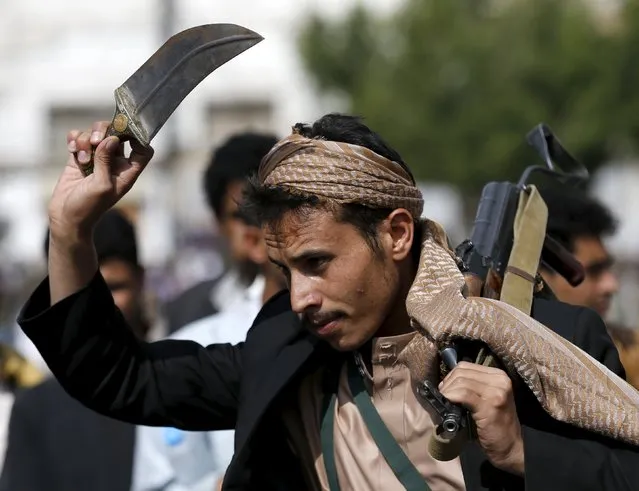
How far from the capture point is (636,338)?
522 centimetres

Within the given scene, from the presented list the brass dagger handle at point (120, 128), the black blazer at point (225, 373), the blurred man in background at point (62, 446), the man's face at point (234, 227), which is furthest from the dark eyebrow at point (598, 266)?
the brass dagger handle at point (120, 128)

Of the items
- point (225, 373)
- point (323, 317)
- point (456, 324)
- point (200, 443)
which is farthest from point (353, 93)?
point (456, 324)

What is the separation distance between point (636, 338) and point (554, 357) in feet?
7.77

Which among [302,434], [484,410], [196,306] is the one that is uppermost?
[484,410]

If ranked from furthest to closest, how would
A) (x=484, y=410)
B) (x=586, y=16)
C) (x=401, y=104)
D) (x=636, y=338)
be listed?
(x=401, y=104) → (x=586, y=16) → (x=636, y=338) → (x=484, y=410)

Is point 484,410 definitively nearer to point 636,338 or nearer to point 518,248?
point 518,248

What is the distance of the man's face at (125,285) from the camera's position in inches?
218

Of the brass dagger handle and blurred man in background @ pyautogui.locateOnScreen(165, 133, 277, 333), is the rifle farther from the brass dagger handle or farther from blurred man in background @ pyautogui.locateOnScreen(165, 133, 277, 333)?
blurred man in background @ pyautogui.locateOnScreen(165, 133, 277, 333)

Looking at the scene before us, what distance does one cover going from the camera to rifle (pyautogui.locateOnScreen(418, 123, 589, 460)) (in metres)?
3.05

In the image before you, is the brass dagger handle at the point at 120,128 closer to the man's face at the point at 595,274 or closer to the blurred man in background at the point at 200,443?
the blurred man in background at the point at 200,443

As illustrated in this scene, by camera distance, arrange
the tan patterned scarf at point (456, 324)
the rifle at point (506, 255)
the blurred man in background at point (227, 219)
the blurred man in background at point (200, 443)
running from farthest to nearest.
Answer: the blurred man in background at point (227, 219) → the blurred man in background at point (200, 443) → the rifle at point (506, 255) → the tan patterned scarf at point (456, 324)

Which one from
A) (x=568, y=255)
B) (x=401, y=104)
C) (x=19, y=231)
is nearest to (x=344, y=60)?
(x=401, y=104)

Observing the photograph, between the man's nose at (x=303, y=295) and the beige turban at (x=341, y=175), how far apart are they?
19cm

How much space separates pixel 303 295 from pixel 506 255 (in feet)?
1.87
